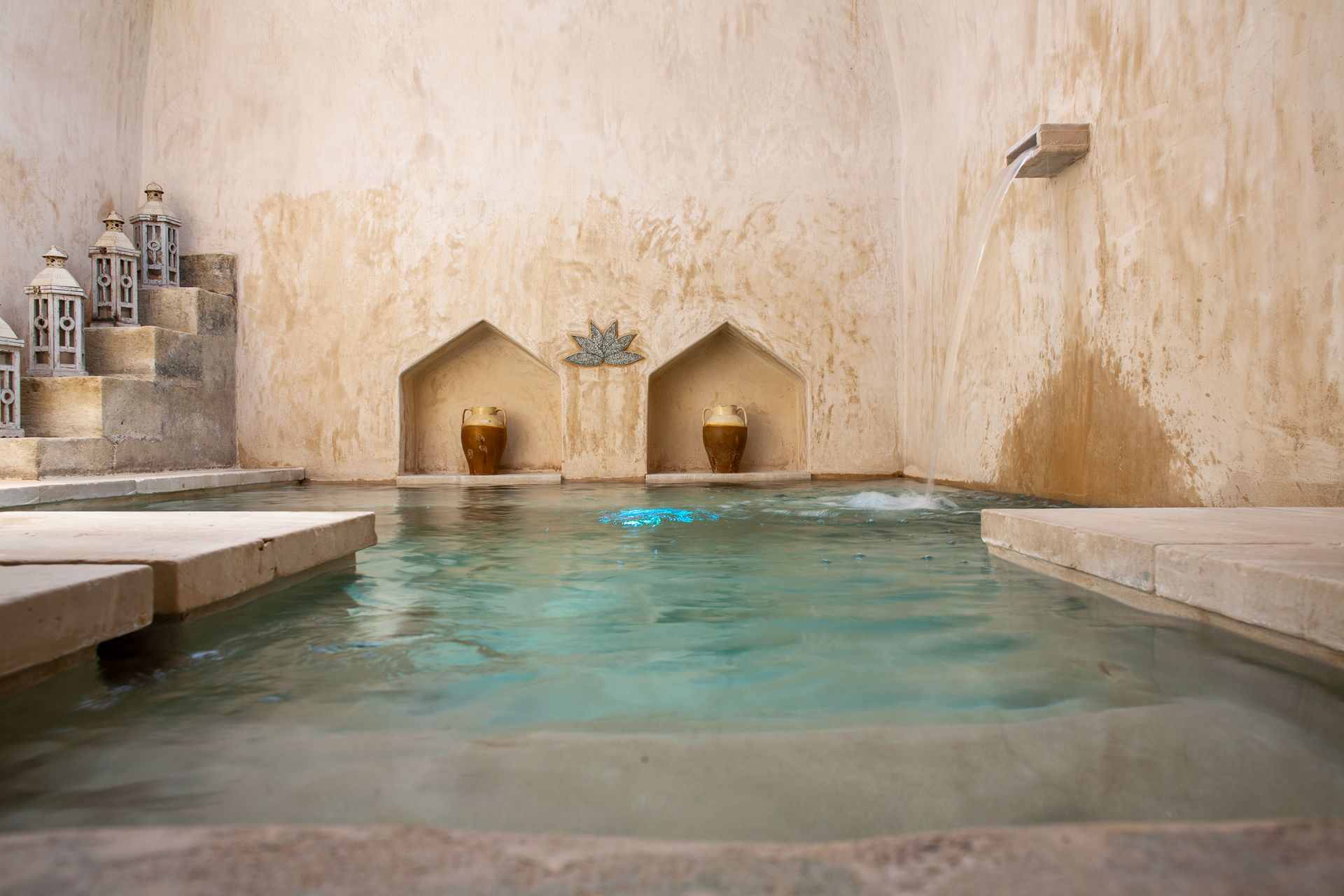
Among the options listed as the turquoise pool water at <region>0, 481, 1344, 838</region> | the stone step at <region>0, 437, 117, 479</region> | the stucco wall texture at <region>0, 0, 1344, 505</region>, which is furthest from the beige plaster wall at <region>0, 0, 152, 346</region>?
the turquoise pool water at <region>0, 481, 1344, 838</region>

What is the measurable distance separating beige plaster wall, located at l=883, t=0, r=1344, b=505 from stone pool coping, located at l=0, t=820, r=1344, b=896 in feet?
8.42

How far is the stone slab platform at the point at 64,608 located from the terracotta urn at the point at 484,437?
235 inches

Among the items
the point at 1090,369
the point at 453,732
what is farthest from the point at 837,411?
the point at 453,732

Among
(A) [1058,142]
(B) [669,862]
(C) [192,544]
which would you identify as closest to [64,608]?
(C) [192,544]

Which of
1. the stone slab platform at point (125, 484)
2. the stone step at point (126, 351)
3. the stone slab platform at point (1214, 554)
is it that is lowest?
the stone slab platform at point (1214, 554)

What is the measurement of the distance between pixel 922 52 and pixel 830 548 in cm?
534

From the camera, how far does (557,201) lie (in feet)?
25.6

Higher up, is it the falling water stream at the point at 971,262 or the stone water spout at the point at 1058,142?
the stone water spout at the point at 1058,142

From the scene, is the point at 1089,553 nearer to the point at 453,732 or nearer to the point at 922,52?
the point at 453,732

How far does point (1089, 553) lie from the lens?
7.25ft

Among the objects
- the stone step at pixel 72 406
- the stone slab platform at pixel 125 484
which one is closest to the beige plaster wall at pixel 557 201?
the stone slab platform at pixel 125 484

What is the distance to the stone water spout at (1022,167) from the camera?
438 cm

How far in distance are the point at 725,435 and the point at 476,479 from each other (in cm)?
211

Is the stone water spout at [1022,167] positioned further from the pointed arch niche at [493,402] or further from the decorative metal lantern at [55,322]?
the decorative metal lantern at [55,322]
